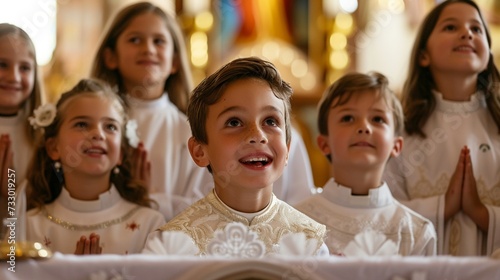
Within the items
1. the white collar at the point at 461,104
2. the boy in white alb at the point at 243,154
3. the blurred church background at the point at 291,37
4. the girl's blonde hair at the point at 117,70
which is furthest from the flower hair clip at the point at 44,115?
the blurred church background at the point at 291,37

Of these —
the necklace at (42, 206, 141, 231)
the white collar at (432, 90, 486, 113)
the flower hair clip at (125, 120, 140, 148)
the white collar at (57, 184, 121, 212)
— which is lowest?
the necklace at (42, 206, 141, 231)

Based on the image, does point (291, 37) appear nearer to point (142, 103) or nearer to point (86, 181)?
point (142, 103)

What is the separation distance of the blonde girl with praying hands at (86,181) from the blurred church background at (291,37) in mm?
4013

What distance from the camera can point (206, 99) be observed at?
6.82 feet

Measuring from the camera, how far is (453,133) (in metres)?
3.01

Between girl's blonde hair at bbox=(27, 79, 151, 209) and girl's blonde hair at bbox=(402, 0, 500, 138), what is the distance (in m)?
1.05

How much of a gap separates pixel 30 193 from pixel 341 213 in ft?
3.56

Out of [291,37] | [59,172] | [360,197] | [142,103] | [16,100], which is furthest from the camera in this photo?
[291,37]

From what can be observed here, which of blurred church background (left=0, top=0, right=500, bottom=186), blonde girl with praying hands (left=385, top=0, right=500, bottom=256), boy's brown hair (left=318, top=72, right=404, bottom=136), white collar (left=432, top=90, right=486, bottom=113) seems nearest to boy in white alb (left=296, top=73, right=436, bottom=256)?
boy's brown hair (left=318, top=72, right=404, bottom=136)

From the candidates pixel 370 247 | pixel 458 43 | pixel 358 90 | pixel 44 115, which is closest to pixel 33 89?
pixel 44 115

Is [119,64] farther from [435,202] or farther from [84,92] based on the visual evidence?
[435,202]

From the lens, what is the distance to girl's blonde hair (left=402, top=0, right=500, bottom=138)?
3023 millimetres

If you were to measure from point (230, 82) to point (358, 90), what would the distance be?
2.47 ft

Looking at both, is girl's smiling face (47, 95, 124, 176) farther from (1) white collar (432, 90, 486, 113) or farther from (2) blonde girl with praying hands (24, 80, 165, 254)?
(1) white collar (432, 90, 486, 113)
